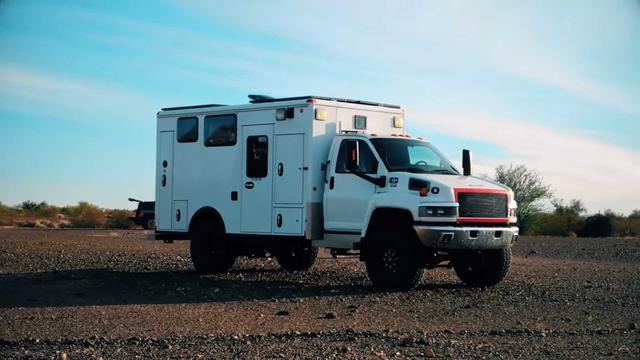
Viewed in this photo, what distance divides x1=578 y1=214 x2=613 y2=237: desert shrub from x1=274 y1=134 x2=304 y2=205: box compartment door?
3403cm

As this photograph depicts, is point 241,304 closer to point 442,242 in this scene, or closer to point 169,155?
point 442,242

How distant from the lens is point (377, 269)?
14812 millimetres

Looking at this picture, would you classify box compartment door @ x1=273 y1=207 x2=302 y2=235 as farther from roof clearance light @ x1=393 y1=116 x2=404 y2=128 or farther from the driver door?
roof clearance light @ x1=393 y1=116 x2=404 y2=128

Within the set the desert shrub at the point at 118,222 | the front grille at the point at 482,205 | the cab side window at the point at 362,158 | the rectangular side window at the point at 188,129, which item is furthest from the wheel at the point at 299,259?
the desert shrub at the point at 118,222

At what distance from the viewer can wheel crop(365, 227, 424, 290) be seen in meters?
14.4

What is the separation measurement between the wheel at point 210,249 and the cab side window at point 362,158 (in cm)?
334

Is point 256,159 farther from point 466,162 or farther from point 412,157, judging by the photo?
point 466,162

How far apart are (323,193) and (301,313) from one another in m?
3.65

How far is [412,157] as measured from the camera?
15422mm

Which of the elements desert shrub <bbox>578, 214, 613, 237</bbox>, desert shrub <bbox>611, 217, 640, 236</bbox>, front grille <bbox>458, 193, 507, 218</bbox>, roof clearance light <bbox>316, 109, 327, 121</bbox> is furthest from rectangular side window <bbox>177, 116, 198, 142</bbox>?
desert shrub <bbox>611, 217, 640, 236</bbox>

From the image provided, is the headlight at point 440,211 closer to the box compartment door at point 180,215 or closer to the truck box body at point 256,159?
the truck box body at point 256,159

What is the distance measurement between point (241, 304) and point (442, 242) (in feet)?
10.9

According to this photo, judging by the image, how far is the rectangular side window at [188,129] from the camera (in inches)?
711

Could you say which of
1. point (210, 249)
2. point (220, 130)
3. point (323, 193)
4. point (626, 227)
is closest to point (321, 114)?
point (323, 193)
